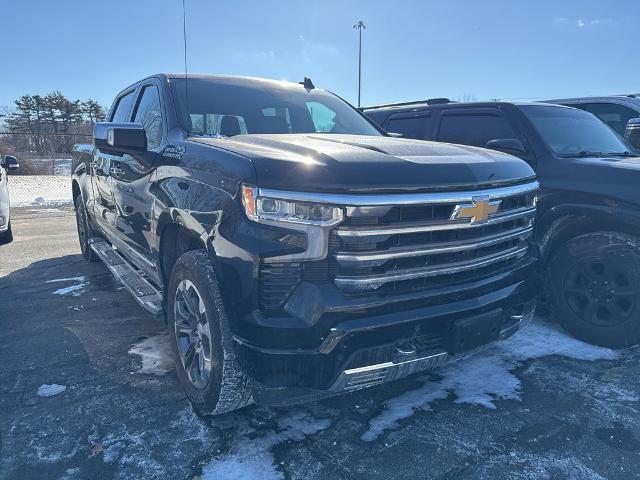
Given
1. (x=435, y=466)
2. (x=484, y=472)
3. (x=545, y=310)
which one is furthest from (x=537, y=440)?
(x=545, y=310)

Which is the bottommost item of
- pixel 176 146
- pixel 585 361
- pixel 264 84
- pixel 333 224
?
pixel 585 361

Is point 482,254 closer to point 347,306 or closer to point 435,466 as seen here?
point 347,306

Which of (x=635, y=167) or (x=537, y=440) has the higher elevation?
(x=635, y=167)

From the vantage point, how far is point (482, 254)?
2.55 meters

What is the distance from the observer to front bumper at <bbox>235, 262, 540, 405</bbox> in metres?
2.05

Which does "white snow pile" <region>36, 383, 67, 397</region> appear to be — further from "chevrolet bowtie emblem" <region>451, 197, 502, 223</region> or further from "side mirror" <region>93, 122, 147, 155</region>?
"chevrolet bowtie emblem" <region>451, 197, 502, 223</region>

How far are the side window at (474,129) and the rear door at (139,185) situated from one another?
3003 millimetres

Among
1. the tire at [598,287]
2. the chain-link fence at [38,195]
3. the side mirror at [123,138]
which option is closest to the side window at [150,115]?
the side mirror at [123,138]

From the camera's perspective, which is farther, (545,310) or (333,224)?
(545,310)

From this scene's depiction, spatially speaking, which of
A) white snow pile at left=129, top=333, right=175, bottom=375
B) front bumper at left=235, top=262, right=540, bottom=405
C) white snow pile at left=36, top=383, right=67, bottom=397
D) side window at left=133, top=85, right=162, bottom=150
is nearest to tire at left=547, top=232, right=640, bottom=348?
front bumper at left=235, top=262, right=540, bottom=405

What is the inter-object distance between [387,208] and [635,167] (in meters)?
2.48

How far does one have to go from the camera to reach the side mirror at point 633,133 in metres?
4.51

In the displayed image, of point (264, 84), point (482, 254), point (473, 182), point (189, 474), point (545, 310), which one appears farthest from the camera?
point (545, 310)

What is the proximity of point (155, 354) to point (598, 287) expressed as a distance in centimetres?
339
